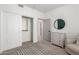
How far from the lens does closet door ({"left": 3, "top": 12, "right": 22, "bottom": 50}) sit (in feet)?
9.74

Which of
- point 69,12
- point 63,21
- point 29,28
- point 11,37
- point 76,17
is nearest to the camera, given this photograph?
point 11,37

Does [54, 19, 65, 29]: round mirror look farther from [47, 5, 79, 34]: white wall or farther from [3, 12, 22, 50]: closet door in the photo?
[3, 12, 22, 50]: closet door

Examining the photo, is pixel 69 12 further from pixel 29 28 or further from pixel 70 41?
pixel 29 28

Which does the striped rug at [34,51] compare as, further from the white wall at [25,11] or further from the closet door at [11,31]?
the white wall at [25,11]

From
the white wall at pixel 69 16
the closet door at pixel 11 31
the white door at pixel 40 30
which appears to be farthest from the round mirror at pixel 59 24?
the closet door at pixel 11 31

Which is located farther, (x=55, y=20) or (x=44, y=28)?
(x=44, y=28)

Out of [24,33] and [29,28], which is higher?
[29,28]

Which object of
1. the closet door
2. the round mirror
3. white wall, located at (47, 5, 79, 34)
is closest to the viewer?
the closet door

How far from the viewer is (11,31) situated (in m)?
3.23

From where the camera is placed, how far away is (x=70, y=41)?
2.98 m

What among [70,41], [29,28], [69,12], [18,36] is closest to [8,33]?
[18,36]

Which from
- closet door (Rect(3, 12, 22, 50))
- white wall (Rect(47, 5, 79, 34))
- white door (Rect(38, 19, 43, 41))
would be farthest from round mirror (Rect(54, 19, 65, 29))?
closet door (Rect(3, 12, 22, 50))
